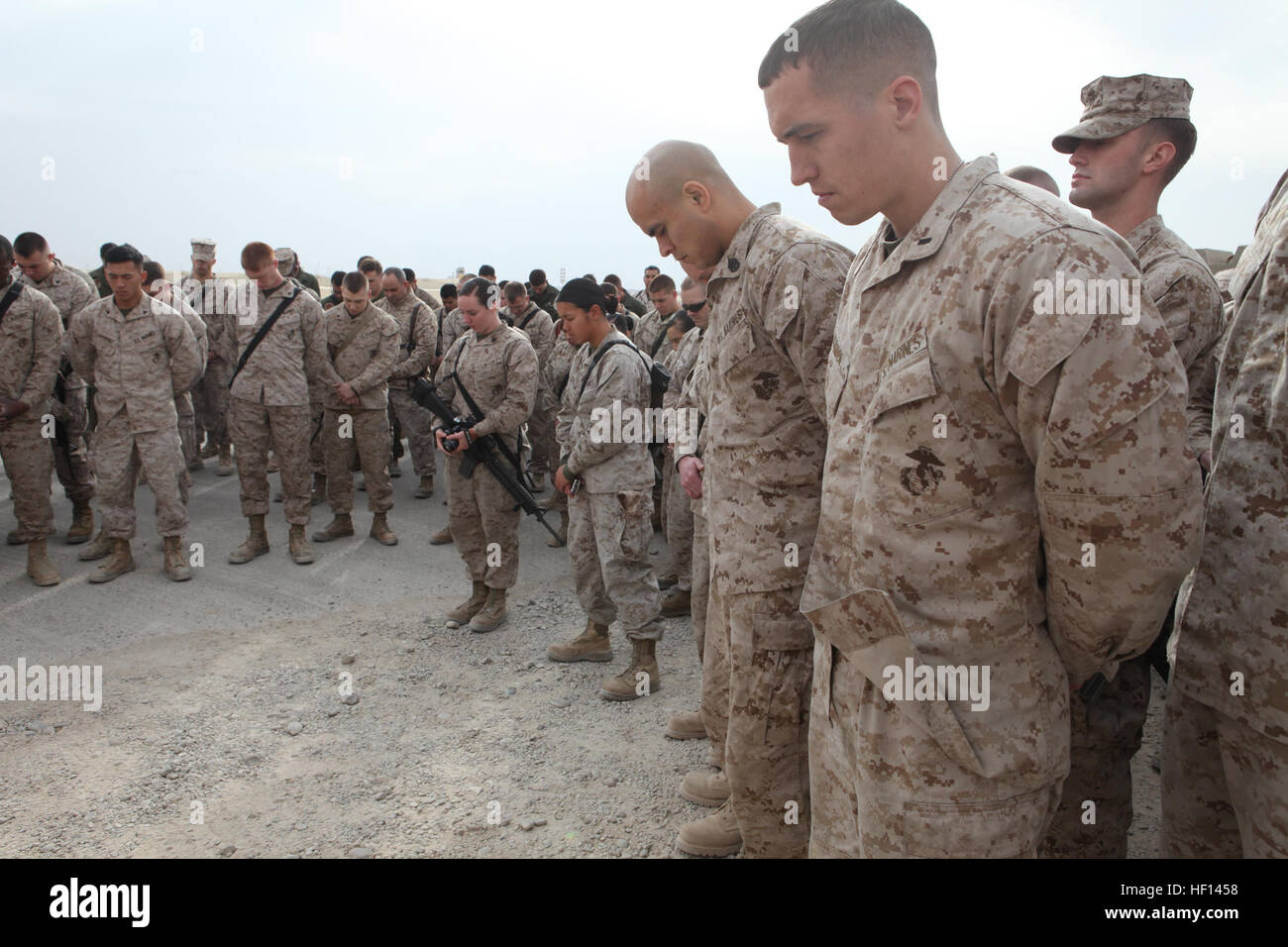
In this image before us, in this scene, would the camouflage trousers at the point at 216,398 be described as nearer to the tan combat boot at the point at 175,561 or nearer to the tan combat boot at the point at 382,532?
the tan combat boot at the point at 382,532

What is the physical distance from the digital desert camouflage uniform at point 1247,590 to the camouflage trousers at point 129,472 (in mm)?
6527

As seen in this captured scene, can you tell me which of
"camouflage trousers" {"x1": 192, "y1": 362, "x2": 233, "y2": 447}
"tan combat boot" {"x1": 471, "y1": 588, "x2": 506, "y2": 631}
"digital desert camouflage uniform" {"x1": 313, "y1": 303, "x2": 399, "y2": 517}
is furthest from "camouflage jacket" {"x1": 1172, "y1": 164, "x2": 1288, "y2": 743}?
"camouflage trousers" {"x1": 192, "y1": 362, "x2": 233, "y2": 447}

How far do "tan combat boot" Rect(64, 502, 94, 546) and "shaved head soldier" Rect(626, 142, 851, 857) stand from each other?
662 centimetres

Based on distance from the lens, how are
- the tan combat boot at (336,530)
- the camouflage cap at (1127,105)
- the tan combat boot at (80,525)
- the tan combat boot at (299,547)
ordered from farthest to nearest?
the tan combat boot at (336,530) → the tan combat boot at (80,525) → the tan combat boot at (299,547) → the camouflage cap at (1127,105)

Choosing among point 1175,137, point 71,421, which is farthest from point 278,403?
point 1175,137

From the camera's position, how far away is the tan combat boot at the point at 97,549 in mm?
6367

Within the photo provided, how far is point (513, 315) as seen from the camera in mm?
8672

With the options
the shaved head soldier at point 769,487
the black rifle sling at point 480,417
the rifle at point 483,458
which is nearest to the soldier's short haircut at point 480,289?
the black rifle sling at point 480,417

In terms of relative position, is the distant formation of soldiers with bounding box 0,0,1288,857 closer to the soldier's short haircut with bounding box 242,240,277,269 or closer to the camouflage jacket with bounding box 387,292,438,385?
the soldier's short haircut with bounding box 242,240,277,269

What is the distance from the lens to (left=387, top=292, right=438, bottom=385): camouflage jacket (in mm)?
8547

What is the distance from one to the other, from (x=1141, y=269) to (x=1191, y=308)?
0.22 metres

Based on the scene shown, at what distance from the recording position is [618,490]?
14.9 feet
